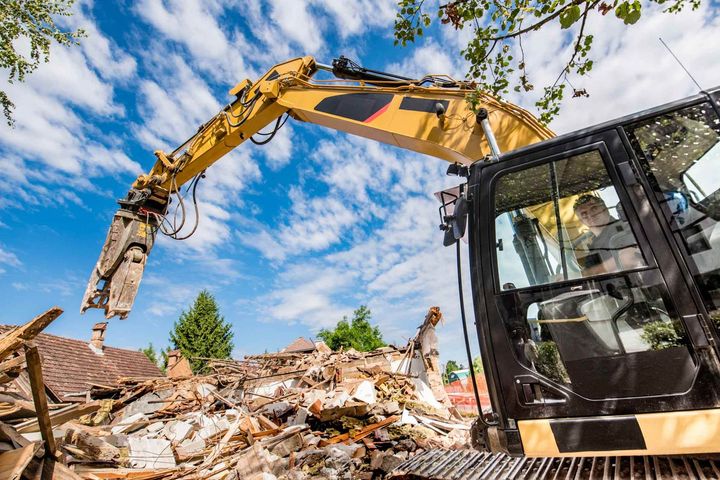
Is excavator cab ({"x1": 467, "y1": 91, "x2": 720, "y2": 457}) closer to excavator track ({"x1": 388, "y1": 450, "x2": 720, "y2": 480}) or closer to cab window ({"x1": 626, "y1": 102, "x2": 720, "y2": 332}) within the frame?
cab window ({"x1": 626, "y1": 102, "x2": 720, "y2": 332})

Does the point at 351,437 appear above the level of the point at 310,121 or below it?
below

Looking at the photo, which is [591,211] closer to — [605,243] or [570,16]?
[605,243]

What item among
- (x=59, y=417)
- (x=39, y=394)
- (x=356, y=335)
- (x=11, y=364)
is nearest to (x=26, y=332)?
(x=11, y=364)

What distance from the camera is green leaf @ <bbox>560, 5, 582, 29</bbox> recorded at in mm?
3145

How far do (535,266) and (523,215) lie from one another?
0.38m

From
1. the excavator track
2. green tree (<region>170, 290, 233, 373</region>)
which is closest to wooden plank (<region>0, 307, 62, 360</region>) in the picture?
the excavator track

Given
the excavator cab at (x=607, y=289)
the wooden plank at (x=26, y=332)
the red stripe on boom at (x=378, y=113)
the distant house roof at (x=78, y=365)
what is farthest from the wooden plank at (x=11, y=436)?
the distant house roof at (x=78, y=365)

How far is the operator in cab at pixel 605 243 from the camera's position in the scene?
2158mm

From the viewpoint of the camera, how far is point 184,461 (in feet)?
21.5

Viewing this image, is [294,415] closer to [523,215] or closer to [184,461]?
[184,461]

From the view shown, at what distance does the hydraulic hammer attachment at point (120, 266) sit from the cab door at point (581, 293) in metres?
3.98

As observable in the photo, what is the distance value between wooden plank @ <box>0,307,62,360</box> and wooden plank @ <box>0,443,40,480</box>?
2.88 feet

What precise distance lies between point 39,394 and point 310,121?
13.6ft

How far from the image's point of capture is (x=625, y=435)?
6.42ft
